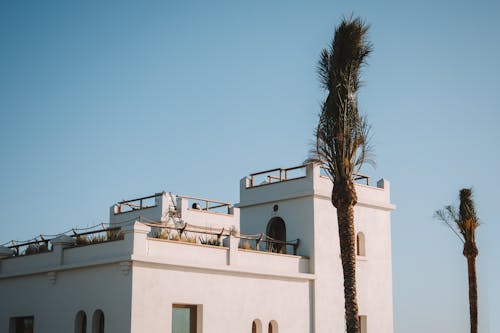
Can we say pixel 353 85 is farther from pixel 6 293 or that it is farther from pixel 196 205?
pixel 6 293

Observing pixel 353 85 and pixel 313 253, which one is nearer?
pixel 353 85

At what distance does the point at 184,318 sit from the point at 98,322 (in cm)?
301

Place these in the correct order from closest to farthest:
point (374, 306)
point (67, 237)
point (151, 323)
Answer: point (151, 323) < point (67, 237) < point (374, 306)

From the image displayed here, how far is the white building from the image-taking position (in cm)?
2623

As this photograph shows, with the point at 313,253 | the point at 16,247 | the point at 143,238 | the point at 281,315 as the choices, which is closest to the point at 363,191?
the point at 313,253

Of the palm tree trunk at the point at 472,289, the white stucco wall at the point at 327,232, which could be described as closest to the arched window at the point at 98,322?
the white stucco wall at the point at 327,232

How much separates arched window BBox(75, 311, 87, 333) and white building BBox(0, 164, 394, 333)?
36 mm

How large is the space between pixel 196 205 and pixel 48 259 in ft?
33.4

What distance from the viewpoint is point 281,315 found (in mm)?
30359

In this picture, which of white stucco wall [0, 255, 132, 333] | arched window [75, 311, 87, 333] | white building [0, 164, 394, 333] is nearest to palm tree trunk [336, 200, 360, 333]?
white building [0, 164, 394, 333]

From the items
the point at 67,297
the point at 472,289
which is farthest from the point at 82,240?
the point at 472,289

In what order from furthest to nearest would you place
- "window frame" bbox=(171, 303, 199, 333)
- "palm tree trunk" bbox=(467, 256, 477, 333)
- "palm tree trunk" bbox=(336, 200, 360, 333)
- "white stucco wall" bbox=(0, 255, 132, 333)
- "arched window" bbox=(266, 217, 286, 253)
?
"palm tree trunk" bbox=(467, 256, 477, 333) → "arched window" bbox=(266, 217, 286, 253) → "window frame" bbox=(171, 303, 199, 333) → "white stucco wall" bbox=(0, 255, 132, 333) → "palm tree trunk" bbox=(336, 200, 360, 333)

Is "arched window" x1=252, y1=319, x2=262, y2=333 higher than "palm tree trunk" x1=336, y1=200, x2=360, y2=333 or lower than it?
lower

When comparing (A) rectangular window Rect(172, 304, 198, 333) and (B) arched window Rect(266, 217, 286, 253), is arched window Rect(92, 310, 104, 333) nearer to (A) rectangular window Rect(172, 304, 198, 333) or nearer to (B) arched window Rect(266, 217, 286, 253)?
(A) rectangular window Rect(172, 304, 198, 333)
